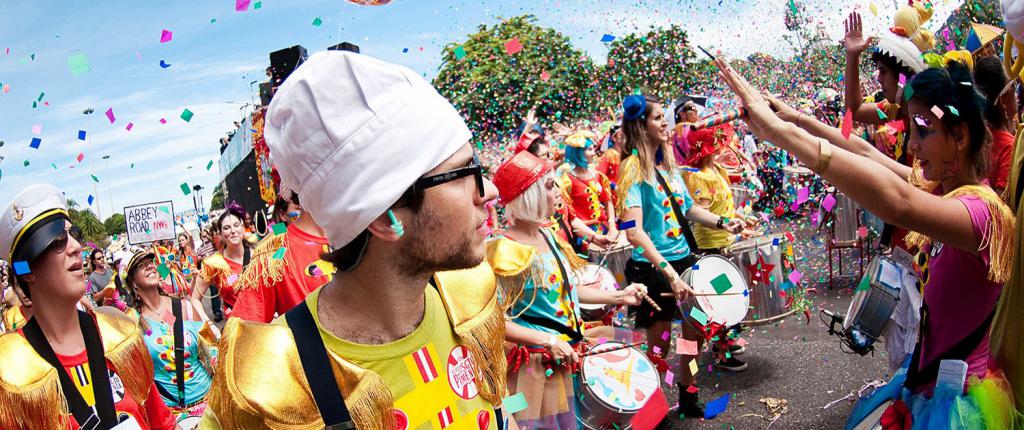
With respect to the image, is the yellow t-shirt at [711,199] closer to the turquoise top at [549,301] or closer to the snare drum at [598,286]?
the snare drum at [598,286]

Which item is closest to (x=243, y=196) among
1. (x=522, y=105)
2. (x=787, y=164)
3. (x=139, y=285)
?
(x=522, y=105)

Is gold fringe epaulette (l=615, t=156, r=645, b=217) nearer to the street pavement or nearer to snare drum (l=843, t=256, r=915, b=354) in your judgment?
the street pavement

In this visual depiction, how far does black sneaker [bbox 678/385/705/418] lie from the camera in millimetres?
5402

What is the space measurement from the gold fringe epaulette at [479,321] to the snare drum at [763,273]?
13.1ft

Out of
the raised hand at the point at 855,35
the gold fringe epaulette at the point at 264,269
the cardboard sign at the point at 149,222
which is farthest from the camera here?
the cardboard sign at the point at 149,222

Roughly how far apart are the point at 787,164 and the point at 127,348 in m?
11.3

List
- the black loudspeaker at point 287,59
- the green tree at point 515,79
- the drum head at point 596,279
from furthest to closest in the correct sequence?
the green tree at point 515,79 < the drum head at point 596,279 < the black loudspeaker at point 287,59

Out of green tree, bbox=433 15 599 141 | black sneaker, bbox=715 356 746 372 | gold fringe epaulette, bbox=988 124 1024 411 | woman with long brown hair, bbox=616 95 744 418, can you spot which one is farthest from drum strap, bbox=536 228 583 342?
green tree, bbox=433 15 599 141

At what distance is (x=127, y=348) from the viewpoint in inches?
111

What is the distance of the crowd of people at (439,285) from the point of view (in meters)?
1.50

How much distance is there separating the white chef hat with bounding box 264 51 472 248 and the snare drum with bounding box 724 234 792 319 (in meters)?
4.47

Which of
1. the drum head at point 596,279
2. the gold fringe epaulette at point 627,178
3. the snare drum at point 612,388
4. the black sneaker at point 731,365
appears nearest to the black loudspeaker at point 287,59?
the snare drum at point 612,388

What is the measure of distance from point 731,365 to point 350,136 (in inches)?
A: 219

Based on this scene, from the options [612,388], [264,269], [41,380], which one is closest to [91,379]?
[41,380]
